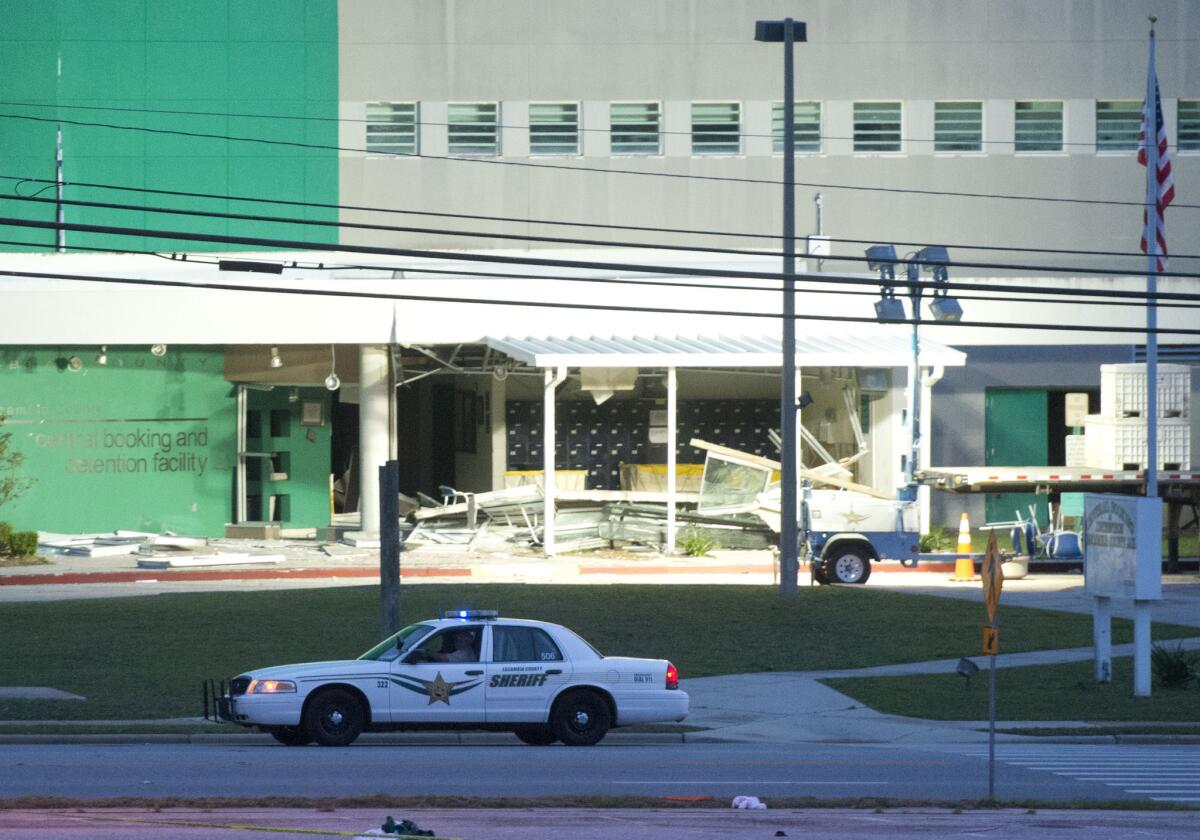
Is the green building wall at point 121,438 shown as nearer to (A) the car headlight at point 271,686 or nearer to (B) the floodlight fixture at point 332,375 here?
(B) the floodlight fixture at point 332,375

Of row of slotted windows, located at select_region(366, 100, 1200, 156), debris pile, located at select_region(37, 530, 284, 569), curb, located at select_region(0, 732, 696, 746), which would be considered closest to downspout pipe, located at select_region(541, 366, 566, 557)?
debris pile, located at select_region(37, 530, 284, 569)

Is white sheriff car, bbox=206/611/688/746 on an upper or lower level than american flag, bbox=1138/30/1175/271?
lower

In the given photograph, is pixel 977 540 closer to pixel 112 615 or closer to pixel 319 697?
pixel 112 615

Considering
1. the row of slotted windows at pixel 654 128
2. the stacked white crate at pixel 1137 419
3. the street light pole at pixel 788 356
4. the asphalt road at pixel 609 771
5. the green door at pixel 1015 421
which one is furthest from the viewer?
the row of slotted windows at pixel 654 128

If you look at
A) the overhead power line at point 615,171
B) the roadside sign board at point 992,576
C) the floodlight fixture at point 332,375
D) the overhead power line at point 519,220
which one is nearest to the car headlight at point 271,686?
the overhead power line at point 519,220

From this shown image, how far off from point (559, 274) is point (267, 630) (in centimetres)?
1875

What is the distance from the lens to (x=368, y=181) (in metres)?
47.9

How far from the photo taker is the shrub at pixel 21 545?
123 feet

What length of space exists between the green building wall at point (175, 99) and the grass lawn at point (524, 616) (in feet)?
66.6

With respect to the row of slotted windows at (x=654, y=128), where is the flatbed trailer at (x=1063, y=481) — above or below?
below

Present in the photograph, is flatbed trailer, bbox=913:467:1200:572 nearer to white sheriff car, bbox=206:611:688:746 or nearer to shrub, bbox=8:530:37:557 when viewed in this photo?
white sheriff car, bbox=206:611:688:746

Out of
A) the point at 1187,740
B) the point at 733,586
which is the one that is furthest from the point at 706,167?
the point at 1187,740

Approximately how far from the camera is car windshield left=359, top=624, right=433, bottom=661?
60.8ft

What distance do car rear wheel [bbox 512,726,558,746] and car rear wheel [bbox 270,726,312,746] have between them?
224 cm
